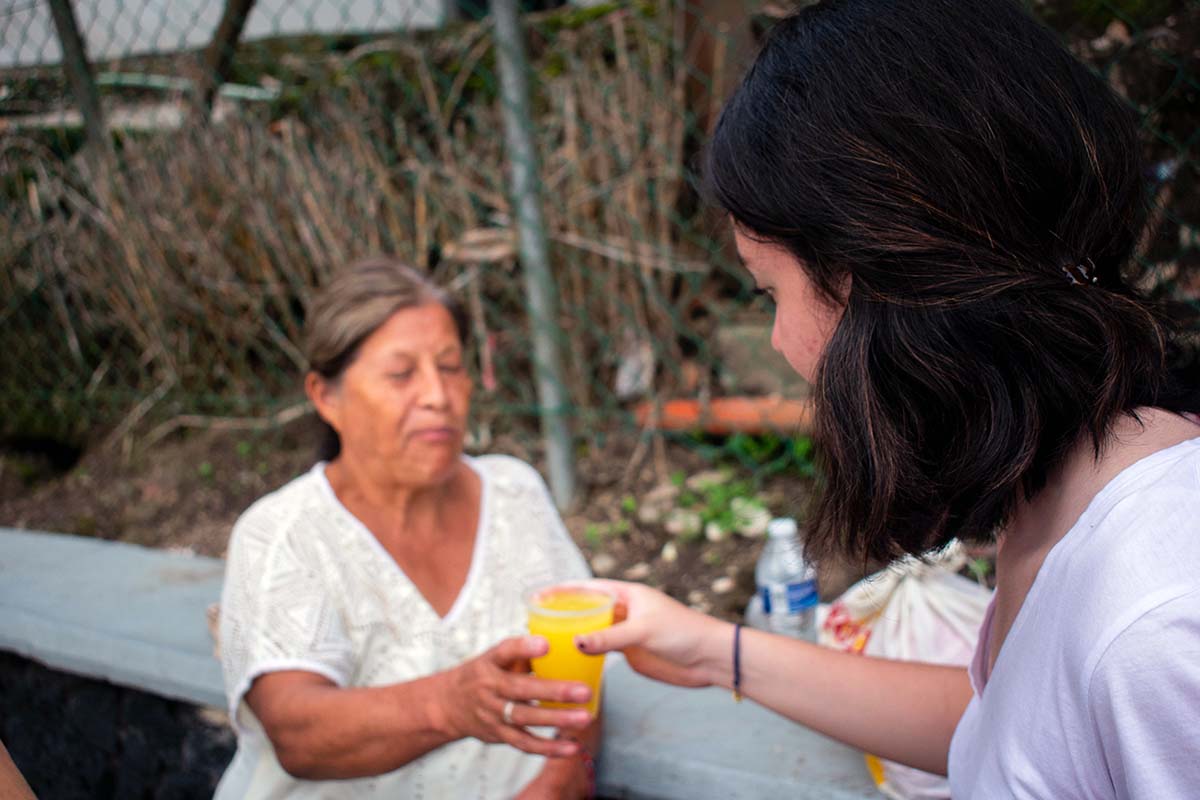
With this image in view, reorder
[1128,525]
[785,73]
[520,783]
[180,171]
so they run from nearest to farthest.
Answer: [1128,525] → [785,73] → [520,783] → [180,171]

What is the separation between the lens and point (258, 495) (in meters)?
4.68

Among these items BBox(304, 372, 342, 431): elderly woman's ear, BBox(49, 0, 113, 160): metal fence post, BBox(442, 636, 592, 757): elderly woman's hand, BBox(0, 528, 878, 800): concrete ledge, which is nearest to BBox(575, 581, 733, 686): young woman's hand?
BBox(442, 636, 592, 757): elderly woman's hand

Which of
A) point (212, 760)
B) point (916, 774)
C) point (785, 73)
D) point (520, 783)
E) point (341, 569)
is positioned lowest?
point (212, 760)

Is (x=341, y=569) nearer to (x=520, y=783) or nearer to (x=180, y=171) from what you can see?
(x=520, y=783)

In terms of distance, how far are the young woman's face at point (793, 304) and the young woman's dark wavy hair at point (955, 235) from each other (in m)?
0.02

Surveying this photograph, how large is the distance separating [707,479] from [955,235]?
8.61ft

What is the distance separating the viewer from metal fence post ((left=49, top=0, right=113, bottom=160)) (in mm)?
4230

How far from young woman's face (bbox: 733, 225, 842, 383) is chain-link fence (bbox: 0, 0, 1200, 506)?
1491 mm

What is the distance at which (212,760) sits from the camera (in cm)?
271

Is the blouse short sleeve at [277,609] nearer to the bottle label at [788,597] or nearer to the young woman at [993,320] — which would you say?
the bottle label at [788,597]

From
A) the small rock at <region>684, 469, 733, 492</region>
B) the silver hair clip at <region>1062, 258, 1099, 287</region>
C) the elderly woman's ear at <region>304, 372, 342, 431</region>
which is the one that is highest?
the silver hair clip at <region>1062, 258, 1099, 287</region>

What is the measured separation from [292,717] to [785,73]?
4.55 feet

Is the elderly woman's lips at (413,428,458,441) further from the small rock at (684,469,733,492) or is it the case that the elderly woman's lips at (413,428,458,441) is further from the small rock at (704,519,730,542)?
the small rock at (684,469,733,492)

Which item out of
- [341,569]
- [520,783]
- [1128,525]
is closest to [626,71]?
[341,569]
